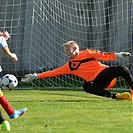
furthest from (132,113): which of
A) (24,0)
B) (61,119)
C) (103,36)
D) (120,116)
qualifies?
(24,0)

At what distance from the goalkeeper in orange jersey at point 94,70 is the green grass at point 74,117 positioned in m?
0.25

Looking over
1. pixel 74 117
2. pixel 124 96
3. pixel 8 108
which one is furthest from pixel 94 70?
pixel 8 108

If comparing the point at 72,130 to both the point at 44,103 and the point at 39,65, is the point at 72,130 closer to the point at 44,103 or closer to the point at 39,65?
the point at 44,103

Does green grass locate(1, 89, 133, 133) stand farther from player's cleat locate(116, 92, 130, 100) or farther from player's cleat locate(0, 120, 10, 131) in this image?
player's cleat locate(116, 92, 130, 100)

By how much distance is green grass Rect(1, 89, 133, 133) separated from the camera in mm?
6012

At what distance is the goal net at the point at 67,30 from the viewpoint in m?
14.9

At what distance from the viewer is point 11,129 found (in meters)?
6.05

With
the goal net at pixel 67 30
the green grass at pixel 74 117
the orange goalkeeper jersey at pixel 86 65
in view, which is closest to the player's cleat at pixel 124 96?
the green grass at pixel 74 117

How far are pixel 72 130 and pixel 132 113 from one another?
1.77m

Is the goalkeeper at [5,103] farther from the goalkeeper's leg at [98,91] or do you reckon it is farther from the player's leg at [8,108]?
the goalkeeper's leg at [98,91]

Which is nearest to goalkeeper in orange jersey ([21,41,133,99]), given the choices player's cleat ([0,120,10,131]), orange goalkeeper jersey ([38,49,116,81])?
orange goalkeeper jersey ([38,49,116,81])

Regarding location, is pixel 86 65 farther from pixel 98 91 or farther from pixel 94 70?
pixel 98 91

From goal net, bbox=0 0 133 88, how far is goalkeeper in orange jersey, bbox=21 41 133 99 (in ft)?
15.3

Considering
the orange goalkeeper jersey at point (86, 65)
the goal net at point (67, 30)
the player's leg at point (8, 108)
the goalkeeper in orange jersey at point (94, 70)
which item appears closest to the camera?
the player's leg at point (8, 108)
